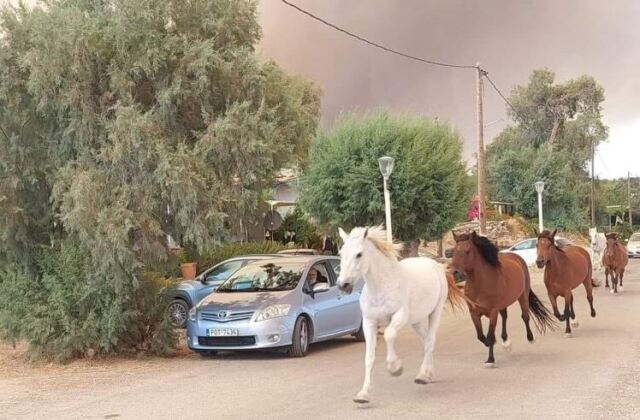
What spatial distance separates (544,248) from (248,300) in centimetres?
576

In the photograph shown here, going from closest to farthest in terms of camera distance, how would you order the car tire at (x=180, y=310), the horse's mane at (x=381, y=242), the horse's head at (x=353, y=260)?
the horse's head at (x=353, y=260), the horse's mane at (x=381, y=242), the car tire at (x=180, y=310)

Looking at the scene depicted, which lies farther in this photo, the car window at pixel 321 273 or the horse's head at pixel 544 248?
the horse's head at pixel 544 248

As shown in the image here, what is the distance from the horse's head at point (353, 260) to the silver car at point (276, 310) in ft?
13.1

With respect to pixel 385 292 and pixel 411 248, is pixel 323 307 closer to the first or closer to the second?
pixel 385 292

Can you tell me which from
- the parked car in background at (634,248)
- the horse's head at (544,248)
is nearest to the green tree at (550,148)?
the parked car in background at (634,248)

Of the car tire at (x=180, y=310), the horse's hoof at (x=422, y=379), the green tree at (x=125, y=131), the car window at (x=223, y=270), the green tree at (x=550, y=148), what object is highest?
the green tree at (x=550, y=148)

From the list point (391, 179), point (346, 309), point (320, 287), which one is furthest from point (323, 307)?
point (391, 179)

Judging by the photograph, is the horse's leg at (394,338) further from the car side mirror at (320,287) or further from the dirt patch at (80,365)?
the dirt patch at (80,365)

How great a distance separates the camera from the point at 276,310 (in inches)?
484

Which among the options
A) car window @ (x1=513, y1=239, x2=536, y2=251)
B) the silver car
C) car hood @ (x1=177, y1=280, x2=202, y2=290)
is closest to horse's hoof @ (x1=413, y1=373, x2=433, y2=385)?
the silver car

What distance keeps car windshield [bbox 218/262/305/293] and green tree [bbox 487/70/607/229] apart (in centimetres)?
5027

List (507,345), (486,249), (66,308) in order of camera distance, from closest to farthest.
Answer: (486,249) → (507,345) → (66,308)

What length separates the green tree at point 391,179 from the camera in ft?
96.9

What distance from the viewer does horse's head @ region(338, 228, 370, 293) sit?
26.8 ft
